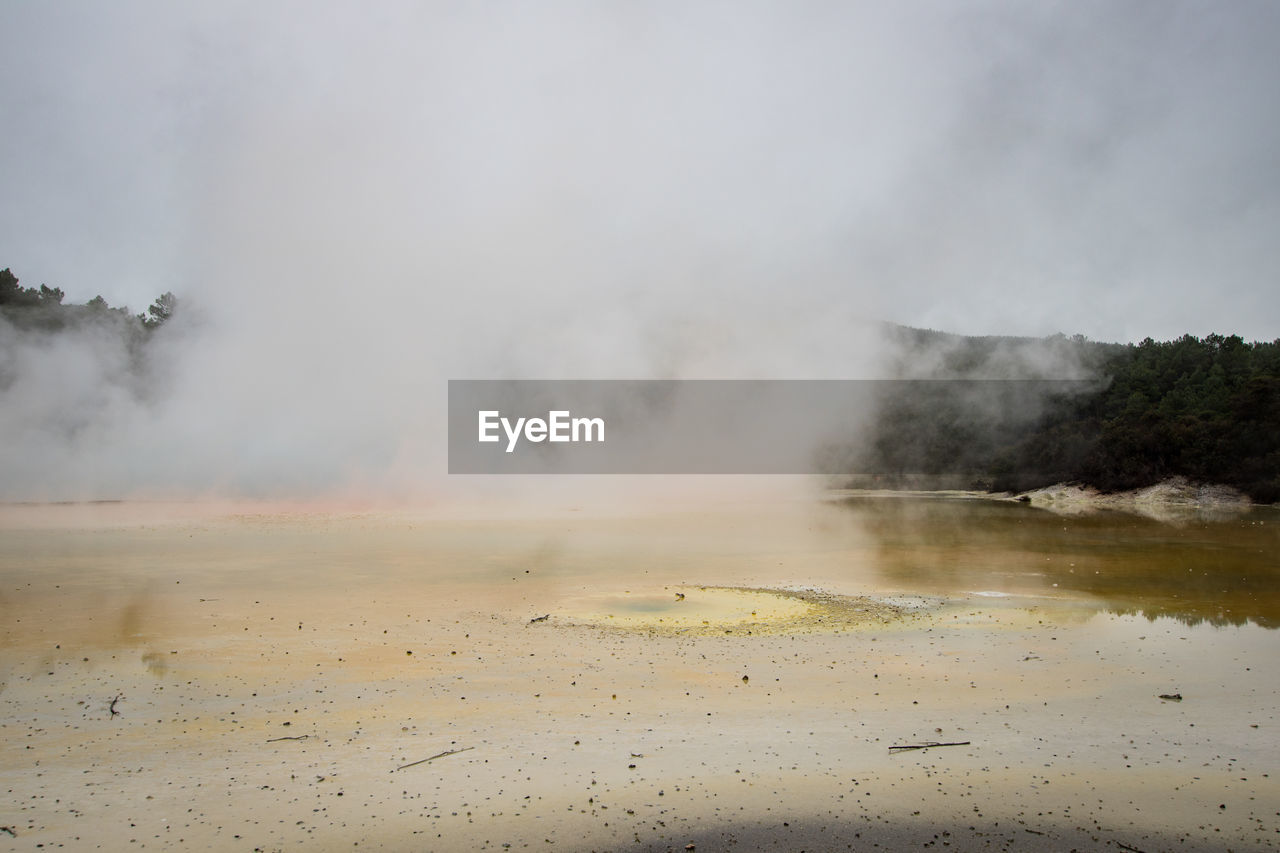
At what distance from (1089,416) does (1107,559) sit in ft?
97.1

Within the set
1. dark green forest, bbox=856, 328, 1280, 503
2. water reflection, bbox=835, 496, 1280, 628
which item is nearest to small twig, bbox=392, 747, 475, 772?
water reflection, bbox=835, 496, 1280, 628

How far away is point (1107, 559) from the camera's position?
1429 centimetres

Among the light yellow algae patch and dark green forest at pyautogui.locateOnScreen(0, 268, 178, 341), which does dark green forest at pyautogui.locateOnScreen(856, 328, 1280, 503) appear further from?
dark green forest at pyautogui.locateOnScreen(0, 268, 178, 341)

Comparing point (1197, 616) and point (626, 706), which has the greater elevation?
point (626, 706)
